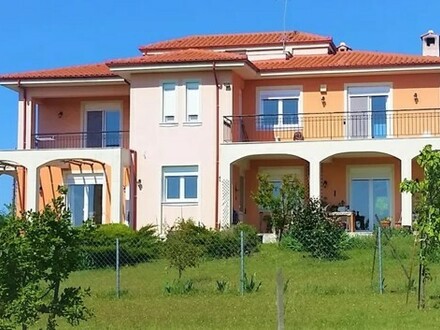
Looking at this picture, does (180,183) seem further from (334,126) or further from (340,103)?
(340,103)

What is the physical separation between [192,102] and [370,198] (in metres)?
6.83

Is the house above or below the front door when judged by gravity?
above

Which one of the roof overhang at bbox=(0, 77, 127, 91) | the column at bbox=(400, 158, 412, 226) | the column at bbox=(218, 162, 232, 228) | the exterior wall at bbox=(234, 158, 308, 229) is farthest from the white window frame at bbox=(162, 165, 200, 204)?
the column at bbox=(400, 158, 412, 226)

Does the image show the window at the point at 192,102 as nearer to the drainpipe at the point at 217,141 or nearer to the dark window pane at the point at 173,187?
the drainpipe at the point at 217,141

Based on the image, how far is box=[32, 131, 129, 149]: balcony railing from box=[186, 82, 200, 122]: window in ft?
→ 10.0

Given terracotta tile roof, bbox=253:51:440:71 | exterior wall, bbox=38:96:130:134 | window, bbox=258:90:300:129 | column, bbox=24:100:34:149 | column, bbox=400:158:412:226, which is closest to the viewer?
column, bbox=400:158:412:226

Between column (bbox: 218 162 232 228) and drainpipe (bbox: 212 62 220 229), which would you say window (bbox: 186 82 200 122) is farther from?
column (bbox: 218 162 232 228)

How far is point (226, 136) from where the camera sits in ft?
106

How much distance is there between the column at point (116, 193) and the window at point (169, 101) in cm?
234

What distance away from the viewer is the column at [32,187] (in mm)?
32812

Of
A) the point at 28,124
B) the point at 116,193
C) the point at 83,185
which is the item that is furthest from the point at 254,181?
the point at 28,124

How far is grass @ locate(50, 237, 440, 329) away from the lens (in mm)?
15570

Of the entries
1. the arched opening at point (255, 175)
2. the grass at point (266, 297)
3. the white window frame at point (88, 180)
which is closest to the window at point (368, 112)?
the arched opening at point (255, 175)

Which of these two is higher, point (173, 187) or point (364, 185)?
point (364, 185)
